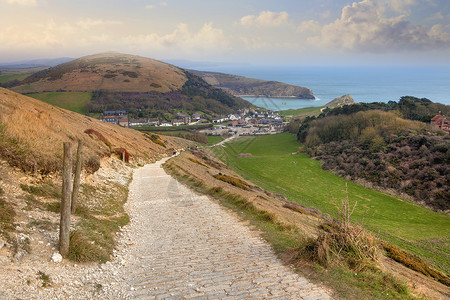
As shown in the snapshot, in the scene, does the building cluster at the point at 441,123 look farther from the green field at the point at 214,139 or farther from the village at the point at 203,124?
the village at the point at 203,124

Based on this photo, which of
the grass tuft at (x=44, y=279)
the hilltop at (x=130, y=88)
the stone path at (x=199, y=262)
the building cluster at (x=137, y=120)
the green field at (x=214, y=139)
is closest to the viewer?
the grass tuft at (x=44, y=279)

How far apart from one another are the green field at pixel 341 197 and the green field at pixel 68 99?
255 ft

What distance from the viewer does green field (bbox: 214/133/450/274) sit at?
2134 cm

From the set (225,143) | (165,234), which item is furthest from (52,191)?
(225,143)

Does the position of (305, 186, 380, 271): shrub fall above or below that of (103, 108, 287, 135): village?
above

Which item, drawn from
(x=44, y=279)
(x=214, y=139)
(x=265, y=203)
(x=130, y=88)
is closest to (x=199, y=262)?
(x=44, y=279)

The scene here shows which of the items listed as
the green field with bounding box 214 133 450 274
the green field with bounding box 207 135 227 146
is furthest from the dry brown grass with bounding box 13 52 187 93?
the green field with bounding box 214 133 450 274

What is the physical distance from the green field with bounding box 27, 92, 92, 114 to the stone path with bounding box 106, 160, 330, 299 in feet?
388

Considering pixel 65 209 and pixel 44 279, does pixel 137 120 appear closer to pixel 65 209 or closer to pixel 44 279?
pixel 65 209

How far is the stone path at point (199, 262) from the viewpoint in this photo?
6516 mm

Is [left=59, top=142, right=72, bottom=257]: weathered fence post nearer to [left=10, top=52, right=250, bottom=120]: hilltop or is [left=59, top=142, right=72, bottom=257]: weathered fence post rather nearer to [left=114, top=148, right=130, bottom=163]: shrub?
[left=114, top=148, right=130, bottom=163]: shrub

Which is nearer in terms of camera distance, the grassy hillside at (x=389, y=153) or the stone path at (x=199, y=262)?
the stone path at (x=199, y=262)

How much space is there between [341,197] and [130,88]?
133993mm

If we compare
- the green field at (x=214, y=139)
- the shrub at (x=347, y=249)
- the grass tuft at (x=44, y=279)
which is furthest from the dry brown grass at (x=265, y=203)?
the green field at (x=214, y=139)
